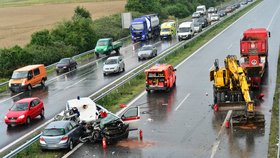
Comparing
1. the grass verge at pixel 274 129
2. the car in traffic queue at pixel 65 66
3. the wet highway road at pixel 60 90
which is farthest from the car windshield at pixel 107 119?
the car in traffic queue at pixel 65 66

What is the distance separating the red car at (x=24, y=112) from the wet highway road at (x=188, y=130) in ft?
22.8

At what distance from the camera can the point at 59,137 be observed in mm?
24422

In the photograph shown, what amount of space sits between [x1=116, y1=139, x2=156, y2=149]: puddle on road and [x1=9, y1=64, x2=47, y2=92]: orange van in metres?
19.6

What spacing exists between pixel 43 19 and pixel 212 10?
37858mm

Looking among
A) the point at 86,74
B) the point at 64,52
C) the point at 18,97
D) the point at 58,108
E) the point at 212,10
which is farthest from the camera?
the point at 212,10

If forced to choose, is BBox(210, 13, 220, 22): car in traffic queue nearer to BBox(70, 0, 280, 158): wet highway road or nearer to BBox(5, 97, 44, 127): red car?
BBox(70, 0, 280, 158): wet highway road

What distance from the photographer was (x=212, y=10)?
103 m

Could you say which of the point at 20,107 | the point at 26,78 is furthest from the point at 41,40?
the point at 20,107

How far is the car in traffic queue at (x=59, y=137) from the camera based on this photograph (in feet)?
80.0

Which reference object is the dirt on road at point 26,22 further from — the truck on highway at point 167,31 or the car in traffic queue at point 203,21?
the car in traffic queue at point 203,21

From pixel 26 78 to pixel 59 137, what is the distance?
19.8 metres

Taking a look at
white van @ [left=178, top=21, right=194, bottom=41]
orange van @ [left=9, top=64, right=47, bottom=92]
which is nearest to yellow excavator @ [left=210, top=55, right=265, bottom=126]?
orange van @ [left=9, top=64, right=47, bottom=92]

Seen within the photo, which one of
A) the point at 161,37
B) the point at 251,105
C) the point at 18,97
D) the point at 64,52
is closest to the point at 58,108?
the point at 18,97

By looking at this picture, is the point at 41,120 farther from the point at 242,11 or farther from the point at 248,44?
the point at 242,11
